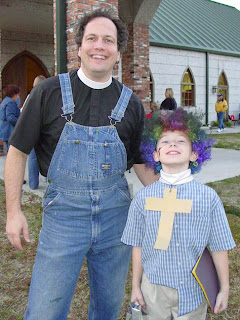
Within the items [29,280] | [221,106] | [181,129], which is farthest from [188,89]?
[181,129]

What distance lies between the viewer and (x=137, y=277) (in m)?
1.97

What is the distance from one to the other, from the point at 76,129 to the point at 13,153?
0.36 m

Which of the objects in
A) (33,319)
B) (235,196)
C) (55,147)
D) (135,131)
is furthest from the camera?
(235,196)

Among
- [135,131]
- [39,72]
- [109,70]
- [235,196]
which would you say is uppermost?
[39,72]

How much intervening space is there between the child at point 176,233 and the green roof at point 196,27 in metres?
15.7

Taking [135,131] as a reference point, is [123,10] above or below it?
above

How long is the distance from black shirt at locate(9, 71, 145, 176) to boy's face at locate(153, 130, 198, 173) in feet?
0.98

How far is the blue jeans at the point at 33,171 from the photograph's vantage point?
6434mm

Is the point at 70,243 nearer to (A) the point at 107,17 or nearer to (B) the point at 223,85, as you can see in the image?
(A) the point at 107,17

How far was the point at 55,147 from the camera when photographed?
2.06 metres

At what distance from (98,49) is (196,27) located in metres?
21.3

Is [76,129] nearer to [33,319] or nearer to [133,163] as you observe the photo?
[133,163]

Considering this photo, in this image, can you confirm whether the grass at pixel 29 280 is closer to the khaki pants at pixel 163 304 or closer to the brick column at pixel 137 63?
the khaki pants at pixel 163 304

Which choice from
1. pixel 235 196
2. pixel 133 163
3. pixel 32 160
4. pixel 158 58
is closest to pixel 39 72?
pixel 158 58
